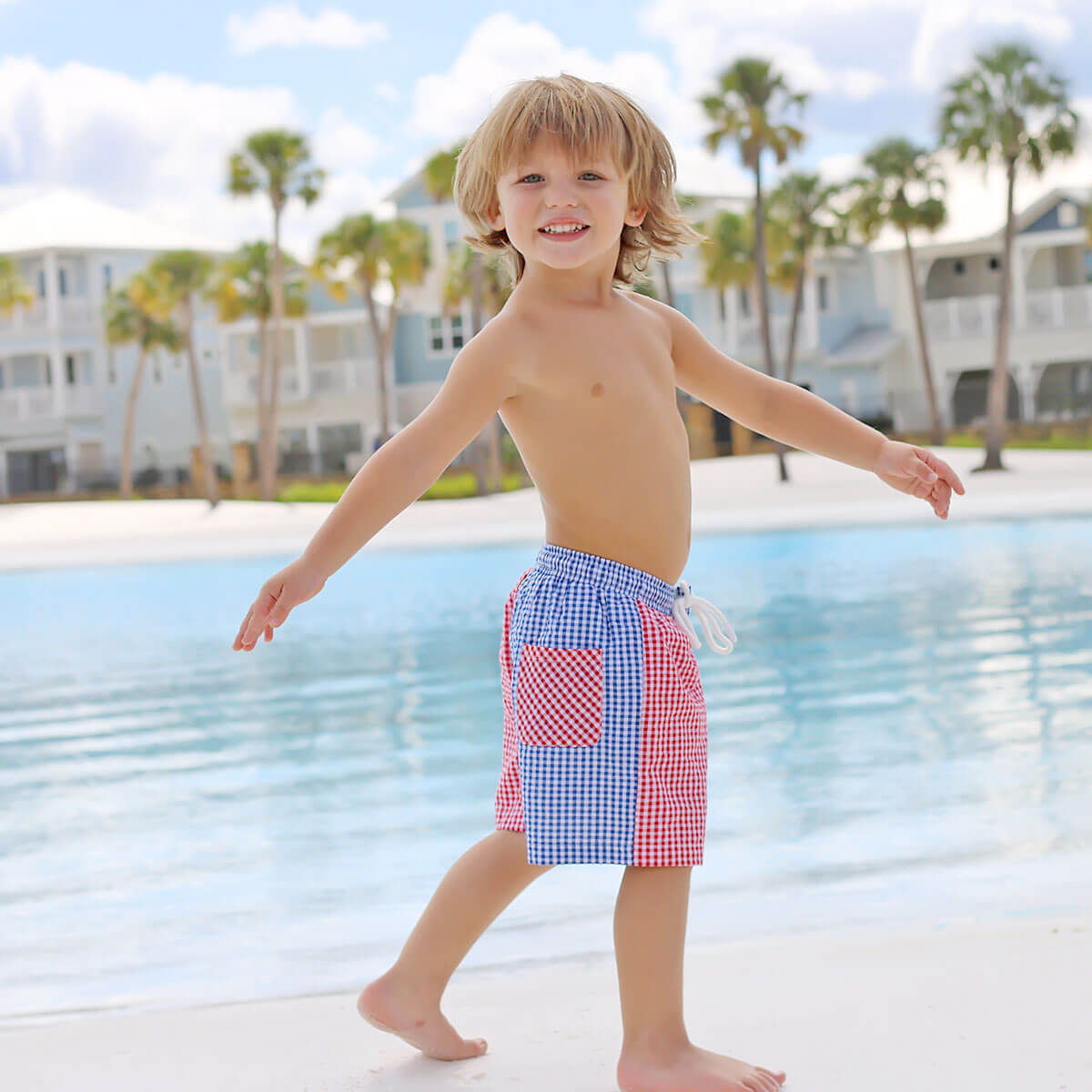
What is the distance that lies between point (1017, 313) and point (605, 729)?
4331cm

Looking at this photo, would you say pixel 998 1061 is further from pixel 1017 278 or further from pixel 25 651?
pixel 1017 278

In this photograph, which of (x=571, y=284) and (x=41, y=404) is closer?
(x=571, y=284)

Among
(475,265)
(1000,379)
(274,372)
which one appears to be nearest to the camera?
(1000,379)

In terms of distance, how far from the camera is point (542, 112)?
2396mm

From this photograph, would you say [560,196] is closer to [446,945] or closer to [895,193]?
[446,945]

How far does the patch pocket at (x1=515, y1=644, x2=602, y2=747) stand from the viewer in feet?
7.48

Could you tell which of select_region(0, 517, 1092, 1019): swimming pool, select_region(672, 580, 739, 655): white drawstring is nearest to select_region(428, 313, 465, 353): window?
select_region(0, 517, 1092, 1019): swimming pool

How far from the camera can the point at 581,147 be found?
2385mm

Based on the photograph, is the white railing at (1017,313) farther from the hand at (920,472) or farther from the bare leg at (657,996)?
the bare leg at (657,996)

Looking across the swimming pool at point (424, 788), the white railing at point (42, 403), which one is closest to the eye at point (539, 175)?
the swimming pool at point (424, 788)

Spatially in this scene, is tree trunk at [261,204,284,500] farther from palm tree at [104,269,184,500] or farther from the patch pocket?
the patch pocket

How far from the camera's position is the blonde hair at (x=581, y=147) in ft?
7.84

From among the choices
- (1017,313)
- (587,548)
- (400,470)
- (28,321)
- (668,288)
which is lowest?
(587,548)

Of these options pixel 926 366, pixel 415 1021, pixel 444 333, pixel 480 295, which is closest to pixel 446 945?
pixel 415 1021
